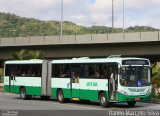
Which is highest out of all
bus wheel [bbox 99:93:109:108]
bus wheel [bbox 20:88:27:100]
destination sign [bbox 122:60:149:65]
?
destination sign [bbox 122:60:149:65]

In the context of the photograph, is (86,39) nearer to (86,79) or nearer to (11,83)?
(11,83)

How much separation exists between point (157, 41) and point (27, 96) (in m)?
28.9

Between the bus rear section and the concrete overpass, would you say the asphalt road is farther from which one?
the concrete overpass

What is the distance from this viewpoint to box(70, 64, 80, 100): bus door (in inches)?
1080

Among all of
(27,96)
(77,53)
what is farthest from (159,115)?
(77,53)

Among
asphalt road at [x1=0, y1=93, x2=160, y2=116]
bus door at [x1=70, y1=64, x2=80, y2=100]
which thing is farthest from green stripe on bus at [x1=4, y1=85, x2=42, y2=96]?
asphalt road at [x1=0, y1=93, x2=160, y2=116]

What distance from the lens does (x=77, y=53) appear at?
217ft

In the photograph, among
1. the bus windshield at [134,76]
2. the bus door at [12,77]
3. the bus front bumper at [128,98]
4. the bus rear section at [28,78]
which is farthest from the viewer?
the bus door at [12,77]

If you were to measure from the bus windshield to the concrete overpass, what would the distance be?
109 feet

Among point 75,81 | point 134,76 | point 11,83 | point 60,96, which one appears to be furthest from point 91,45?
point 134,76

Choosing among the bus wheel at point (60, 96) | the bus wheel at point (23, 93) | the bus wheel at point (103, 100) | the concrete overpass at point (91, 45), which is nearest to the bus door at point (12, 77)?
the bus wheel at point (23, 93)

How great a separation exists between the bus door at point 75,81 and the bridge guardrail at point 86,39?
31176 mm

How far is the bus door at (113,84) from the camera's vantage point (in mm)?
24188

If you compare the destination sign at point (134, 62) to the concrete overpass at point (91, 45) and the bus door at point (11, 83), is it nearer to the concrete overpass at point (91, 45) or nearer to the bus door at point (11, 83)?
the bus door at point (11, 83)
